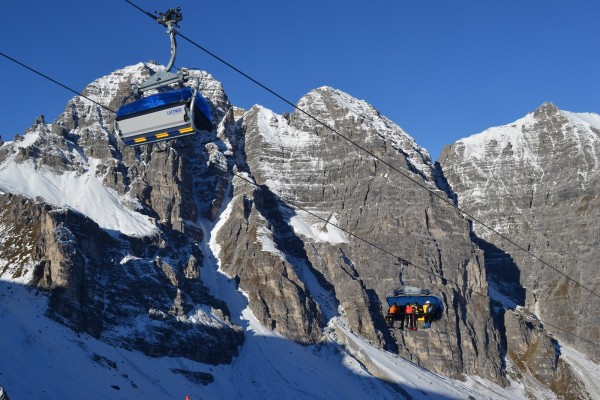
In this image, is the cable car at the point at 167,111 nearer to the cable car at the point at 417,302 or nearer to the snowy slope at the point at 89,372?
the cable car at the point at 417,302

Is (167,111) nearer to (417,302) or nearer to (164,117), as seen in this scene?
(164,117)

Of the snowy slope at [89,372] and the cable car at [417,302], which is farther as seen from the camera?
the snowy slope at [89,372]

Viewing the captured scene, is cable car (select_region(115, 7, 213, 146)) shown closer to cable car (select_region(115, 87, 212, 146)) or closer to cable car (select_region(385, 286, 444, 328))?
cable car (select_region(115, 87, 212, 146))

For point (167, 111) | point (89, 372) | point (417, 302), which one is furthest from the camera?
point (89, 372)

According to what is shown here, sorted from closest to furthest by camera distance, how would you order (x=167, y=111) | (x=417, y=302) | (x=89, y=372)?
(x=167, y=111) < (x=417, y=302) < (x=89, y=372)

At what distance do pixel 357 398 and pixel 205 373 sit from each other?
32793 millimetres

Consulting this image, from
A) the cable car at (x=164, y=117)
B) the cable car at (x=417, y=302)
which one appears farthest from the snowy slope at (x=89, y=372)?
the cable car at (x=164, y=117)

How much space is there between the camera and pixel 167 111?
4516cm

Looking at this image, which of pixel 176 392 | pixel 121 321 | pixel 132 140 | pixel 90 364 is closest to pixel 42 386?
pixel 90 364

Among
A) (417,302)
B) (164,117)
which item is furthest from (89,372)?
(164,117)

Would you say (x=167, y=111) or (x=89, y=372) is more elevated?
(x=167, y=111)

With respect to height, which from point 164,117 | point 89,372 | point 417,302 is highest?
point 164,117

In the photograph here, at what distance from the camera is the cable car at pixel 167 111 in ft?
146

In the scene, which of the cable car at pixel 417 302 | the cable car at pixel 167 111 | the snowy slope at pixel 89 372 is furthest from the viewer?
the snowy slope at pixel 89 372
